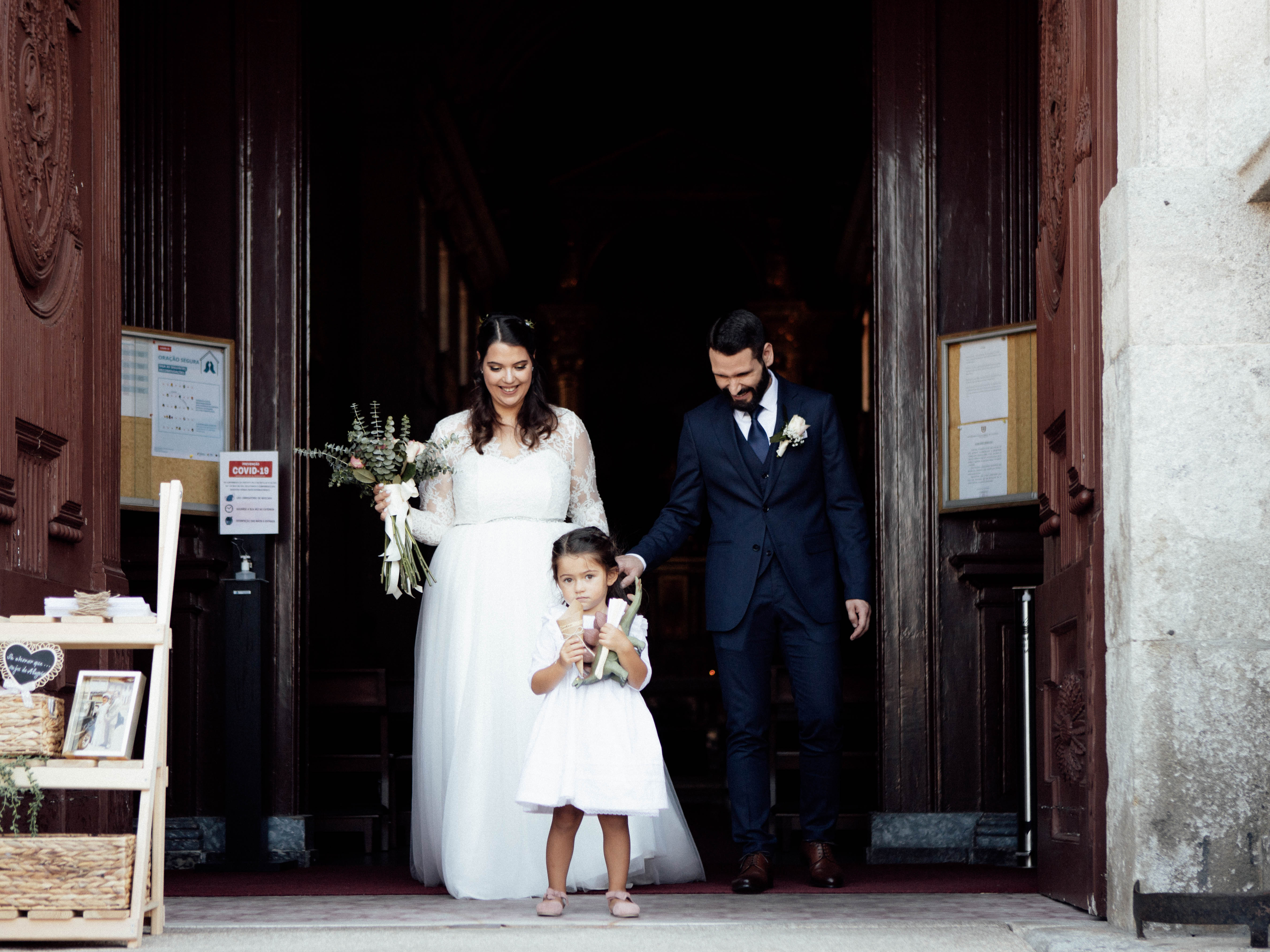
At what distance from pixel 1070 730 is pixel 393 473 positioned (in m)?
2.08

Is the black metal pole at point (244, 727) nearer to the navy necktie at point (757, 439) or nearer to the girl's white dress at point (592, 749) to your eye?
the girl's white dress at point (592, 749)

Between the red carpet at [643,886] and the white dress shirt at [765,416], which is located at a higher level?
the white dress shirt at [765,416]

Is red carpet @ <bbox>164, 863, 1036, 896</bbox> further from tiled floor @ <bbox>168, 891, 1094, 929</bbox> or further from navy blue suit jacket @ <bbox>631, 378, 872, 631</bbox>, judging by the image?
navy blue suit jacket @ <bbox>631, 378, 872, 631</bbox>

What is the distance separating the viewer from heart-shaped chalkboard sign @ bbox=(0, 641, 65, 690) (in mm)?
3322

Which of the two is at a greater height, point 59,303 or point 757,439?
point 59,303

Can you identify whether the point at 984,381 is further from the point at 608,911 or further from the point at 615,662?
the point at 608,911

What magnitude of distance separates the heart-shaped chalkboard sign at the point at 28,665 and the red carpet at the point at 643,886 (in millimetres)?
1418

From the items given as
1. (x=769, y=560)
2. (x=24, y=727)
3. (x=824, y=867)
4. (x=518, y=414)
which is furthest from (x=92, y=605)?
(x=824, y=867)

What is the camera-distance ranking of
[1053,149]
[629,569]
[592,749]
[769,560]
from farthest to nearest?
[769,560] → [629,569] → [1053,149] → [592,749]

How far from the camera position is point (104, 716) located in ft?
11.2

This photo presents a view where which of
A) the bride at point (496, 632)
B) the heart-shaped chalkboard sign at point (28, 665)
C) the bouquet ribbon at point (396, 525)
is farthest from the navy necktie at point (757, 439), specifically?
the heart-shaped chalkboard sign at point (28, 665)

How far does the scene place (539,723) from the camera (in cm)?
408

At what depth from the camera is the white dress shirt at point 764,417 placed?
4910mm

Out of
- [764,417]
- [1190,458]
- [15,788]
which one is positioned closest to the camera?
[15,788]
